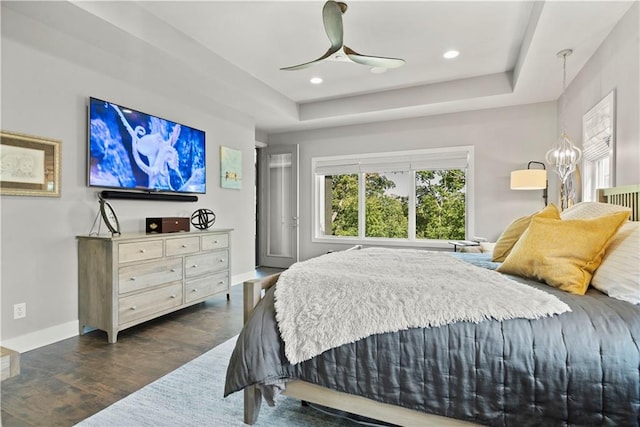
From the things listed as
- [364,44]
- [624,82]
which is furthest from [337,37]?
[624,82]

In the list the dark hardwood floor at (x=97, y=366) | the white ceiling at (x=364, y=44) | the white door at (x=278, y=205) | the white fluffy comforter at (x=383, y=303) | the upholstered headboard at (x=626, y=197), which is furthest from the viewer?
the white door at (x=278, y=205)

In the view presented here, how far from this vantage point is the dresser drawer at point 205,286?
3357 mm

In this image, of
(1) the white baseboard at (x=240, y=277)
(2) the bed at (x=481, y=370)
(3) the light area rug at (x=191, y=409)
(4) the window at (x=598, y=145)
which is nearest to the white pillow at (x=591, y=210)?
(2) the bed at (x=481, y=370)

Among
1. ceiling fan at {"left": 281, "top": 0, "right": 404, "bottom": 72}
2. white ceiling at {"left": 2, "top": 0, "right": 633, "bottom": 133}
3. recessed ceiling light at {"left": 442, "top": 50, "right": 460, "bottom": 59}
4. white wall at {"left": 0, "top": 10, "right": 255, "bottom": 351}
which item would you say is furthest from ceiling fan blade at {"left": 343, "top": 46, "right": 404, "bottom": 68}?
white wall at {"left": 0, "top": 10, "right": 255, "bottom": 351}

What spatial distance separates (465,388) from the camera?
125 centimetres

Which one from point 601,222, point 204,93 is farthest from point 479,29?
point 204,93

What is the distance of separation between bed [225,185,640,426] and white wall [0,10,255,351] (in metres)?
2.11

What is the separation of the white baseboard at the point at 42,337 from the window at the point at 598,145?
4713 mm

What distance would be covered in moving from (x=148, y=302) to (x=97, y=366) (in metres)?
0.72

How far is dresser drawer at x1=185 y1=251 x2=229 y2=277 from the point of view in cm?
337

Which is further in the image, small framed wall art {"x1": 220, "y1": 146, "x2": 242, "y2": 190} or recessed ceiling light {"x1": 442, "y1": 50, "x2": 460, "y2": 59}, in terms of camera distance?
small framed wall art {"x1": 220, "y1": 146, "x2": 242, "y2": 190}

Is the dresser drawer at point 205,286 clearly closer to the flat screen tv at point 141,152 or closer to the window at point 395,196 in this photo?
the flat screen tv at point 141,152

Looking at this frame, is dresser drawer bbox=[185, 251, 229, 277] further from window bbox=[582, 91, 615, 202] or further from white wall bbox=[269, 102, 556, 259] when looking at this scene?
window bbox=[582, 91, 615, 202]

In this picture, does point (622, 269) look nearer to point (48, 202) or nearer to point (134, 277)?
point (134, 277)
